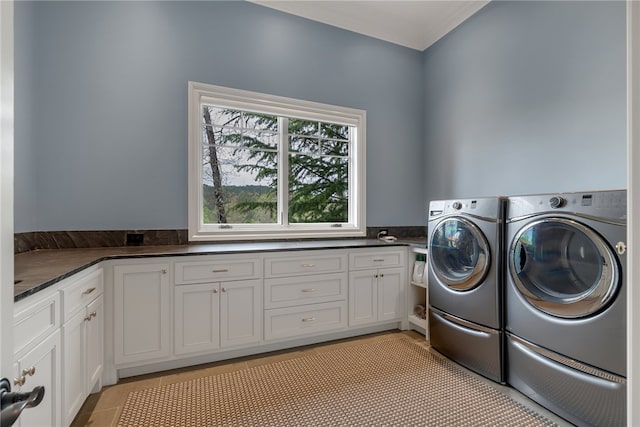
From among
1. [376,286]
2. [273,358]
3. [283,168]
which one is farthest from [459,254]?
[283,168]

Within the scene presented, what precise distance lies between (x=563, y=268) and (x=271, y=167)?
2.42m

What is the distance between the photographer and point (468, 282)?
84.7 inches

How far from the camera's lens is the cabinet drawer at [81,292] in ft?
4.74

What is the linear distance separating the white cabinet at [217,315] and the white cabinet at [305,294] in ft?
0.36

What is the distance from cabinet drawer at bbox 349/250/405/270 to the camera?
2.68m

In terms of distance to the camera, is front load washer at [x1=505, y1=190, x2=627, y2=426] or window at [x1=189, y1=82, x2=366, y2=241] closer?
front load washer at [x1=505, y1=190, x2=627, y2=426]

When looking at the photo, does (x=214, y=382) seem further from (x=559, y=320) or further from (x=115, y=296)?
(x=559, y=320)

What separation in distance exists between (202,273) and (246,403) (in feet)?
2.91

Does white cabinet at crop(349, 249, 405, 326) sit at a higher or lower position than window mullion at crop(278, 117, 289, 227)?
lower

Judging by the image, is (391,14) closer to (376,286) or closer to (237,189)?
(237,189)

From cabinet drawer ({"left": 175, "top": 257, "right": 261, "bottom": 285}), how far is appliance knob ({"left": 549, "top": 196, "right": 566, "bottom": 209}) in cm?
191

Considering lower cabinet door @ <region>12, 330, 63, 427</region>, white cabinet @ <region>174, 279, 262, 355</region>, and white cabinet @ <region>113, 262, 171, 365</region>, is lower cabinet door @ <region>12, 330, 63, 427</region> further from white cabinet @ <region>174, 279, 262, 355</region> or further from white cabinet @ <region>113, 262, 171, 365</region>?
white cabinet @ <region>174, 279, 262, 355</region>

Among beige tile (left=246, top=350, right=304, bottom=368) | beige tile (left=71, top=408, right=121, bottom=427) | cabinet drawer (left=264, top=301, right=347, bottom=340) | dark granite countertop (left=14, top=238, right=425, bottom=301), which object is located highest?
dark granite countertop (left=14, top=238, right=425, bottom=301)

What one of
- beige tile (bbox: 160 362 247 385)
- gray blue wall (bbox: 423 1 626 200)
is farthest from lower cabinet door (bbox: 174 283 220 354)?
gray blue wall (bbox: 423 1 626 200)
